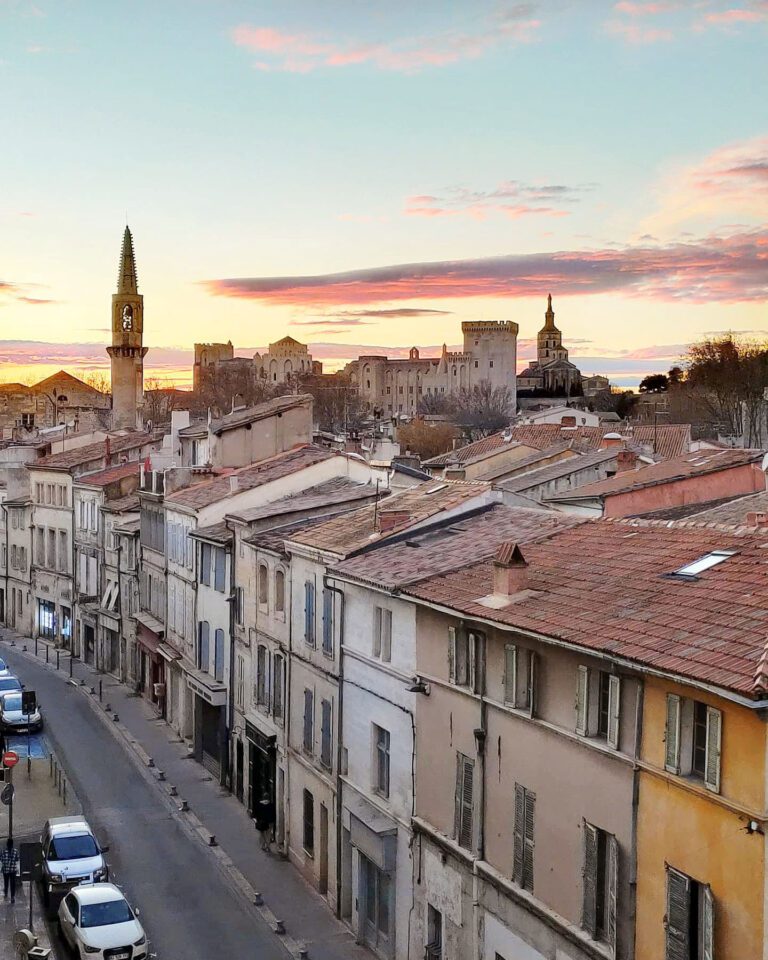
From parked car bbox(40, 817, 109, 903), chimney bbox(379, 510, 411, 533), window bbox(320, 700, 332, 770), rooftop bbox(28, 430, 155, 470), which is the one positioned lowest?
parked car bbox(40, 817, 109, 903)

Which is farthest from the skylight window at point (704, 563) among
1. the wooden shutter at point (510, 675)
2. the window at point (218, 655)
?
the window at point (218, 655)

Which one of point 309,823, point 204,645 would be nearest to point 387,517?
point 309,823

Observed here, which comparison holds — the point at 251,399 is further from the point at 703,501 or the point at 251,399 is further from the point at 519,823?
the point at 519,823

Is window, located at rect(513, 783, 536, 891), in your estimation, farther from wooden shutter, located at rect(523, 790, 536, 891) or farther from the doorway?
the doorway

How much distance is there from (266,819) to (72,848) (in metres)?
4.99

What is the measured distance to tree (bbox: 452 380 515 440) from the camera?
135 metres

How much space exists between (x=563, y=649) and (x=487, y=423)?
124980mm

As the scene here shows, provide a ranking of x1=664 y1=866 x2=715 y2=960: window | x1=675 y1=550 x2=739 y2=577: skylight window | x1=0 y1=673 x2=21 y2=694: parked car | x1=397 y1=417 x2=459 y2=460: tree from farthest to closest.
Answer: x1=397 y1=417 x2=459 y2=460: tree < x1=0 y1=673 x2=21 y2=694: parked car < x1=675 y1=550 x2=739 y2=577: skylight window < x1=664 y1=866 x2=715 y2=960: window

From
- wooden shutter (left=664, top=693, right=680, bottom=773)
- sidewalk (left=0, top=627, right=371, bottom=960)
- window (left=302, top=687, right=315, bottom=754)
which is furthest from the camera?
window (left=302, top=687, right=315, bottom=754)

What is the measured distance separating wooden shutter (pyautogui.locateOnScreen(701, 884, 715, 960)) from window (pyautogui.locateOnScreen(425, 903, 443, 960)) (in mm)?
8058

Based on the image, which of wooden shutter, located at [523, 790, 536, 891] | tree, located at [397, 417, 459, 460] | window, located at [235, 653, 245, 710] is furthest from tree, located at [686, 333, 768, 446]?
wooden shutter, located at [523, 790, 536, 891]

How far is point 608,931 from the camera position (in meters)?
16.4

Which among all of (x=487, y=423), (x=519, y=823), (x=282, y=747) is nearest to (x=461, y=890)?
(x=519, y=823)

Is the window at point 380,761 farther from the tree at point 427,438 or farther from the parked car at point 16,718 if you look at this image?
the tree at point 427,438
